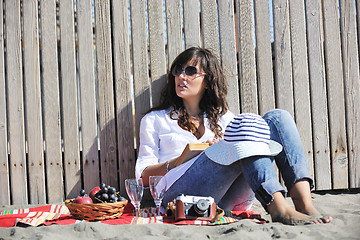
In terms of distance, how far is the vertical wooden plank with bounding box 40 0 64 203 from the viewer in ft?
11.7

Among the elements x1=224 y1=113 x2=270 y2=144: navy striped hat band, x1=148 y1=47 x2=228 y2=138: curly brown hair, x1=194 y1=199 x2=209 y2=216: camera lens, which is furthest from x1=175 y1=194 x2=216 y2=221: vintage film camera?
x1=148 y1=47 x2=228 y2=138: curly brown hair

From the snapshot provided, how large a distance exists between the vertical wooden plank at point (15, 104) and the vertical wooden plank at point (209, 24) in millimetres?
1754

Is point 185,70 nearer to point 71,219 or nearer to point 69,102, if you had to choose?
point 69,102

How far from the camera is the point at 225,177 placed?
2.62 metres

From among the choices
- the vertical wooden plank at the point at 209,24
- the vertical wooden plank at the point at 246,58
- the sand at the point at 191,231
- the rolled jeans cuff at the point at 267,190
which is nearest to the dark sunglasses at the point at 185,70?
the vertical wooden plank at the point at 209,24

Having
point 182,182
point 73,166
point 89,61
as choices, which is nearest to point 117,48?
point 89,61

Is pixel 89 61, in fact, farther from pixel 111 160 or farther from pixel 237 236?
pixel 237 236

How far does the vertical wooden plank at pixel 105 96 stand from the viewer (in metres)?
3.62

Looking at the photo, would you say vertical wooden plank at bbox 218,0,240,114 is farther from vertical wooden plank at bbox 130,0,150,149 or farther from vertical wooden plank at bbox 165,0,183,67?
vertical wooden plank at bbox 130,0,150,149

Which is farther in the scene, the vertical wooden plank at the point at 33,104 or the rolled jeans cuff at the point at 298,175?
the vertical wooden plank at the point at 33,104

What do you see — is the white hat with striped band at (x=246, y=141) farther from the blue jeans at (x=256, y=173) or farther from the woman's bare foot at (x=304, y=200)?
the woman's bare foot at (x=304, y=200)

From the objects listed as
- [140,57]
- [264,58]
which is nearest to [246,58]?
[264,58]

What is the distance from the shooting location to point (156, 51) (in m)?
3.70

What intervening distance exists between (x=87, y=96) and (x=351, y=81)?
8.59 ft
